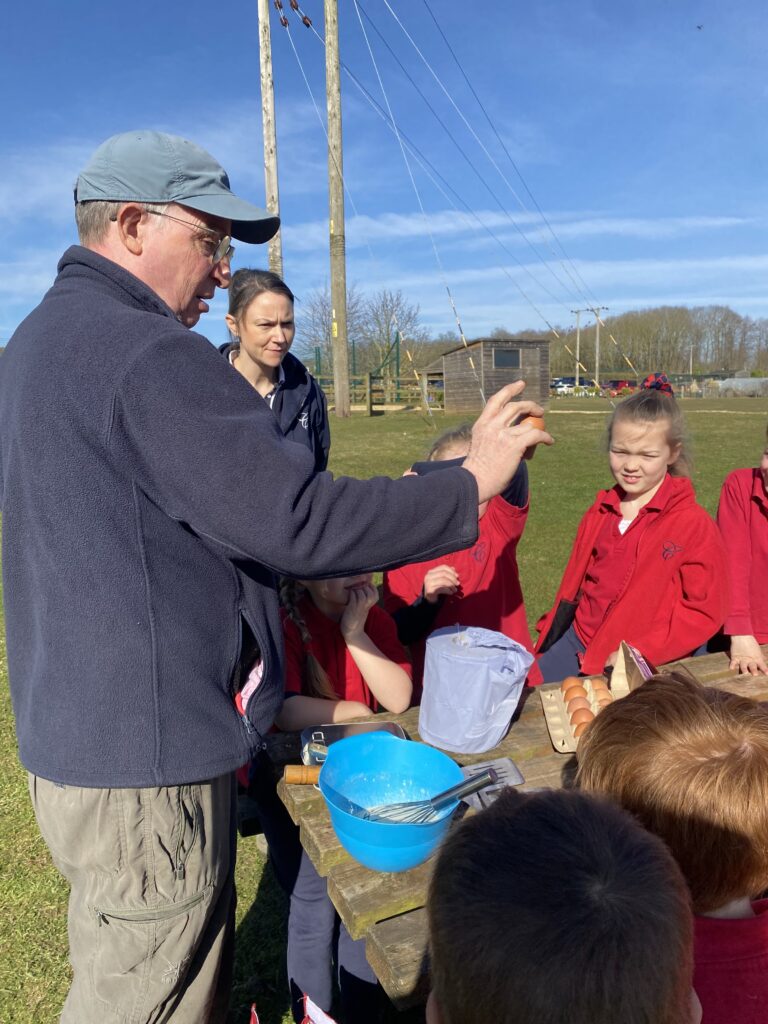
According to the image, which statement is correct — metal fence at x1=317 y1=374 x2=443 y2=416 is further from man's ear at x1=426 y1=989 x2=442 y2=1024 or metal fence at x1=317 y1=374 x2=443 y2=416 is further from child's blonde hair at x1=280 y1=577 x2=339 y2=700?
man's ear at x1=426 y1=989 x2=442 y2=1024

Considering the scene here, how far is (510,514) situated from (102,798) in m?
1.94

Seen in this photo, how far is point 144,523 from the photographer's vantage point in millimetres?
1321

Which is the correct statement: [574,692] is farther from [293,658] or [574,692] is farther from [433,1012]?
[433,1012]

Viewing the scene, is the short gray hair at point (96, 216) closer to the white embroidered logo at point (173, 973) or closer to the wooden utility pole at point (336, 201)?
the white embroidered logo at point (173, 973)

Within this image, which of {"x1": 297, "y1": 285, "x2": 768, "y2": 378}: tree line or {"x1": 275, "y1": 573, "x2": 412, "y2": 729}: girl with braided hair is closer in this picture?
{"x1": 275, "y1": 573, "x2": 412, "y2": 729}: girl with braided hair

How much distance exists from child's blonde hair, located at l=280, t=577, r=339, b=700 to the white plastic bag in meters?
0.41

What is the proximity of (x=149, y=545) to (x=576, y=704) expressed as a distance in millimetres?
1312

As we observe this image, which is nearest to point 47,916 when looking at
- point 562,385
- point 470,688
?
point 470,688

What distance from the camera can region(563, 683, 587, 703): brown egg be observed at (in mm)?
2100

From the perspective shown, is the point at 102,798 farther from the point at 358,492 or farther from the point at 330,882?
the point at 358,492

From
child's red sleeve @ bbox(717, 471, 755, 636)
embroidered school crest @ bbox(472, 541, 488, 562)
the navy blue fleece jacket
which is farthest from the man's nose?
child's red sleeve @ bbox(717, 471, 755, 636)

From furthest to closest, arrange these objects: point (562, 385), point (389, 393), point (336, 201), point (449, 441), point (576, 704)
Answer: point (562, 385), point (389, 393), point (336, 201), point (449, 441), point (576, 704)

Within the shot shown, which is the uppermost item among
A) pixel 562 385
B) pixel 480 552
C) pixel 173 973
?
pixel 562 385

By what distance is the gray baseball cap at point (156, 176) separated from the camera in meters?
1.46
